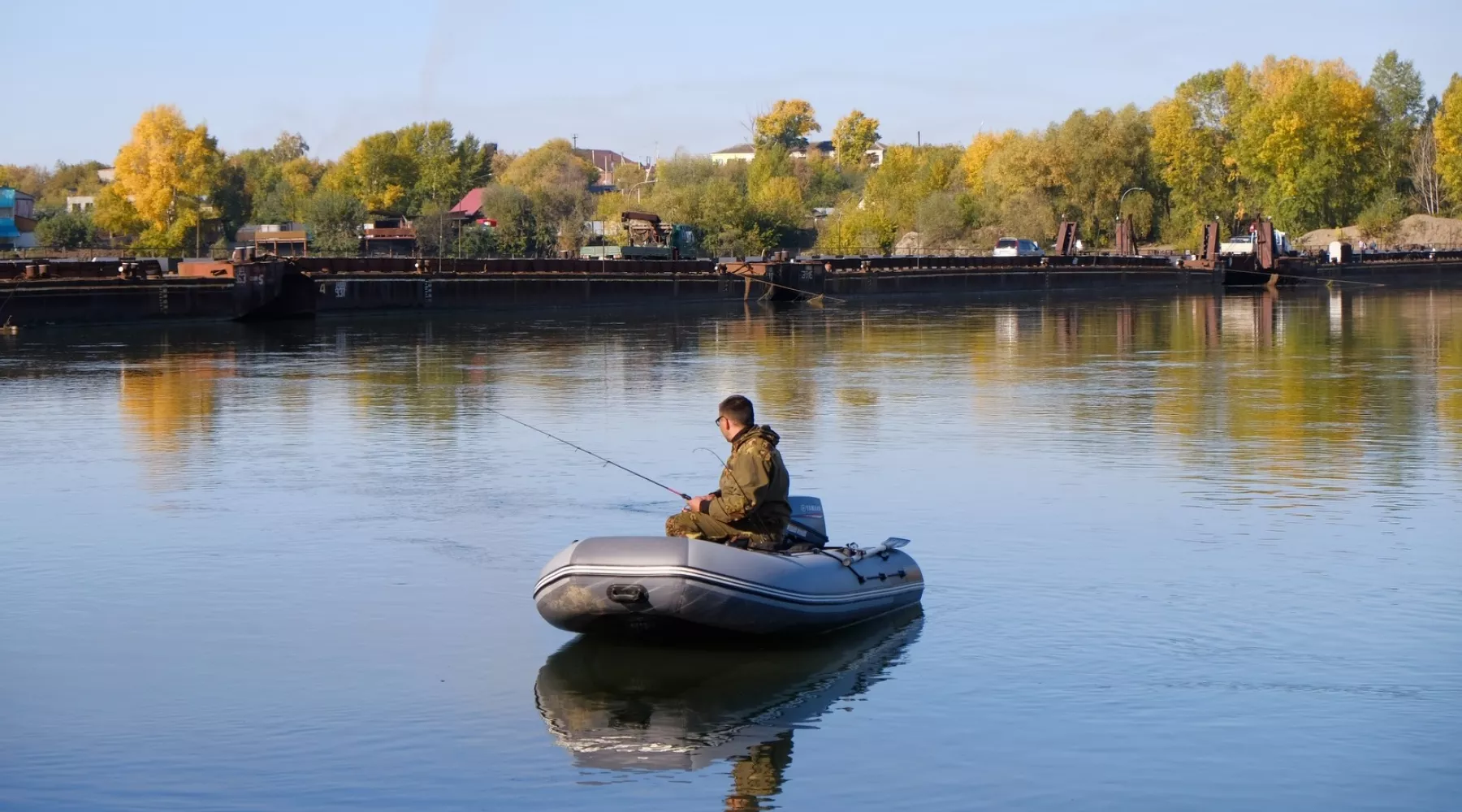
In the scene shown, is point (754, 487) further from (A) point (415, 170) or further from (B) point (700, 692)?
(A) point (415, 170)

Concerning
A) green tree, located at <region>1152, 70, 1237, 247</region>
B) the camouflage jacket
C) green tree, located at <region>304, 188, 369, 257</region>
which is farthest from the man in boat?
green tree, located at <region>1152, 70, 1237, 247</region>

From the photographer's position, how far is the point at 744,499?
1316 cm

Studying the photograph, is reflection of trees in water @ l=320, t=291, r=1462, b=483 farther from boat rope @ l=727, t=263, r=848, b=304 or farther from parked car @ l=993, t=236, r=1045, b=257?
parked car @ l=993, t=236, r=1045, b=257

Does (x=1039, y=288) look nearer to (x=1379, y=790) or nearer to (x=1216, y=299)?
(x=1216, y=299)

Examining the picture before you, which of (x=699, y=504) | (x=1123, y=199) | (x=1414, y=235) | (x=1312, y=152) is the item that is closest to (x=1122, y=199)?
(x=1123, y=199)

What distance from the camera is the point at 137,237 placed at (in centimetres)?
13538

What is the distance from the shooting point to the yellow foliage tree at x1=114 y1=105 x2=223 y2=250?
13062cm

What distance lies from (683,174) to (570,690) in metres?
145

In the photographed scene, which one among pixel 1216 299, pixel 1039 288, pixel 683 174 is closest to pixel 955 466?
pixel 1216 299

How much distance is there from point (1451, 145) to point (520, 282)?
86.5m

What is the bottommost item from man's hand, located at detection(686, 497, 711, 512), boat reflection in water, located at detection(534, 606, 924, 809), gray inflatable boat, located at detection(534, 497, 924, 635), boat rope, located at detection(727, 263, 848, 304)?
boat reflection in water, located at detection(534, 606, 924, 809)

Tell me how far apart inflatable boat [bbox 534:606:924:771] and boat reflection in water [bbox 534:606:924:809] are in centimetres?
1

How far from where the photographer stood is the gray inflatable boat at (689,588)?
40.6ft

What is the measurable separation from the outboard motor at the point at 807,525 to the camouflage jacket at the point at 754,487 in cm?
59
